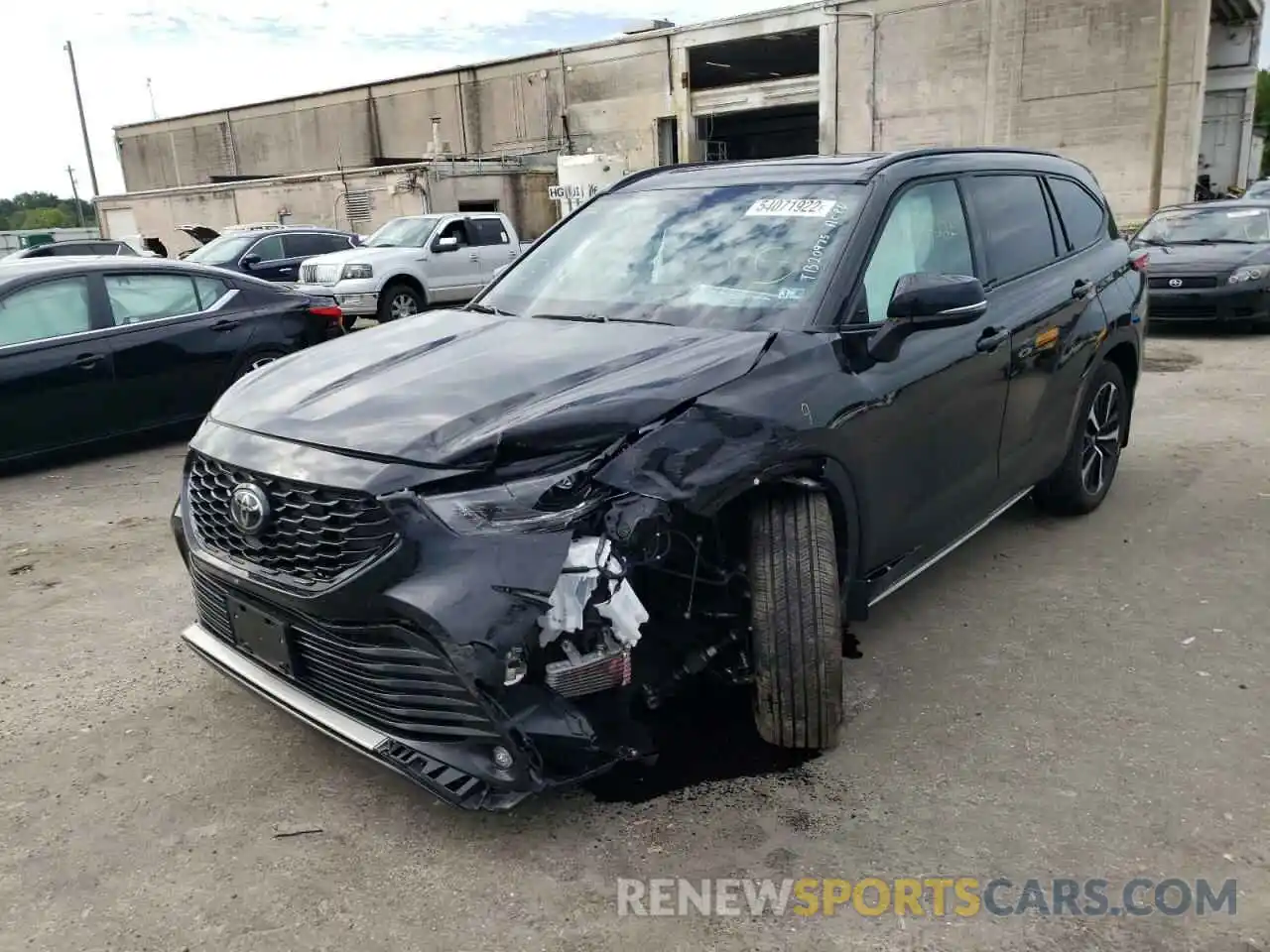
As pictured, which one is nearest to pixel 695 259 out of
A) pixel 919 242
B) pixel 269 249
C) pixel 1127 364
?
pixel 919 242

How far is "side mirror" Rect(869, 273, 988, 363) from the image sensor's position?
3229 millimetres

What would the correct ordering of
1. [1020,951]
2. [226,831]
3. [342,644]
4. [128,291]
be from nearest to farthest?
[1020,951] < [342,644] < [226,831] < [128,291]

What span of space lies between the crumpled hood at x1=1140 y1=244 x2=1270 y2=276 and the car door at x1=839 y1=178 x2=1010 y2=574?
338 inches

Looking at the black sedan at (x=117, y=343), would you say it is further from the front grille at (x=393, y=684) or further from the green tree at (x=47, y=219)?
the green tree at (x=47, y=219)

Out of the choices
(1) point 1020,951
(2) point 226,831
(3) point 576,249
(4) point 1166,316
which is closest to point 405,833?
(2) point 226,831

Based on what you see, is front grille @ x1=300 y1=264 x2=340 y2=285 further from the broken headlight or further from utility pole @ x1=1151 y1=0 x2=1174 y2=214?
utility pole @ x1=1151 y1=0 x2=1174 y2=214

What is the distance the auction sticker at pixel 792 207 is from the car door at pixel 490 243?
12.6m

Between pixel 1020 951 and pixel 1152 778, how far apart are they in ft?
3.12

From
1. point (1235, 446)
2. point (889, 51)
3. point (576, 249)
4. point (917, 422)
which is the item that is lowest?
point (1235, 446)

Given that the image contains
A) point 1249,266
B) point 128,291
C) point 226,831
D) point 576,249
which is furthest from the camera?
point 1249,266

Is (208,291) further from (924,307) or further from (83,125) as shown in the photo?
(83,125)

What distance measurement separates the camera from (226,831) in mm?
2842

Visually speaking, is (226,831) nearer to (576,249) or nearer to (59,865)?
(59,865)

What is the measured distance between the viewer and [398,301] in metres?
14.8
